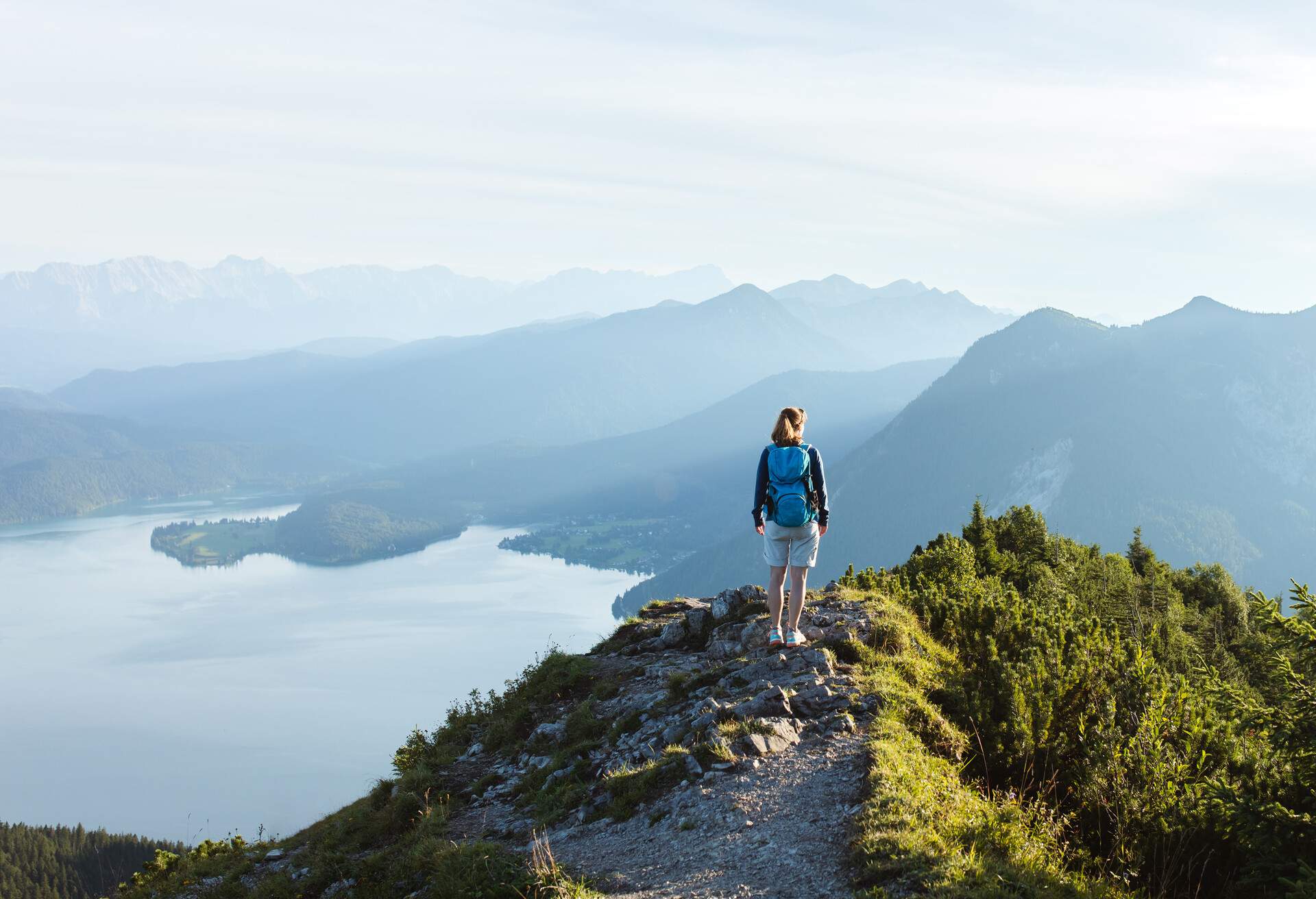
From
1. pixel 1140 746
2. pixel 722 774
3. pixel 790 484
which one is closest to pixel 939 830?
pixel 1140 746

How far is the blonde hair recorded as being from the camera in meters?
11.9

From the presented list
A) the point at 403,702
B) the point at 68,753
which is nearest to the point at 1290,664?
the point at 403,702

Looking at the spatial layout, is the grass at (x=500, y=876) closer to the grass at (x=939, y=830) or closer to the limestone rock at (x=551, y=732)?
the grass at (x=939, y=830)

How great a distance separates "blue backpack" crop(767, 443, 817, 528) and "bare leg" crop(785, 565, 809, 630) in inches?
27.6

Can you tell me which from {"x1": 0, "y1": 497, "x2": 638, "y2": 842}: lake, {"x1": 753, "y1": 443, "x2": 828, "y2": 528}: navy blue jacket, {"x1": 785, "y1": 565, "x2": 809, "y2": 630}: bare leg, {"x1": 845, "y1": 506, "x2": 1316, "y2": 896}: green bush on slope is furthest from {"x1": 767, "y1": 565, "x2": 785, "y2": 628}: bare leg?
{"x1": 0, "y1": 497, "x2": 638, "y2": 842}: lake

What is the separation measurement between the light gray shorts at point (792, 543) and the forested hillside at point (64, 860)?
307 ft

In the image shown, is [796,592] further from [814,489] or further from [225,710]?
[225,710]

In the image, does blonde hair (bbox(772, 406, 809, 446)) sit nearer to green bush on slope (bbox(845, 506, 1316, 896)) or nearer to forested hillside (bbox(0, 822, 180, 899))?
green bush on slope (bbox(845, 506, 1316, 896))

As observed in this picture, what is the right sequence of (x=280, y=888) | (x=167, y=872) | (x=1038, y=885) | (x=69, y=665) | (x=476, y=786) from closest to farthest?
(x=1038, y=885) < (x=280, y=888) < (x=476, y=786) < (x=167, y=872) < (x=69, y=665)

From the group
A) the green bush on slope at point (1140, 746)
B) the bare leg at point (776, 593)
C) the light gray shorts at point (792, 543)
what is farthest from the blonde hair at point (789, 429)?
the green bush on slope at point (1140, 746)

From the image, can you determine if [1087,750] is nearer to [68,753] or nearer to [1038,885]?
[1038,885]

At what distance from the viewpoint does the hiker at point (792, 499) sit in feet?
39.2

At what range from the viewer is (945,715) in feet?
32.7

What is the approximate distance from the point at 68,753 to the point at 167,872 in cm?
16212
